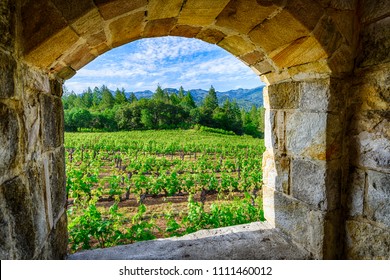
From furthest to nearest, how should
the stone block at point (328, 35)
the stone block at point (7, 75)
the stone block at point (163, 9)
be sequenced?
the stone block at point (328, 35) → the stone block at point (163, 9) → the stone block at point (7, 75)

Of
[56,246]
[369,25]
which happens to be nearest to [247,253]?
[56,246]

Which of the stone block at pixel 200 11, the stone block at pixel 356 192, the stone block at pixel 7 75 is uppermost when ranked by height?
the stone block at pixel 200 11

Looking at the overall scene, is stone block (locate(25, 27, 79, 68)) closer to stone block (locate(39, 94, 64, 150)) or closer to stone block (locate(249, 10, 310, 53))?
stone block (locate(39, 94, 64, 150))

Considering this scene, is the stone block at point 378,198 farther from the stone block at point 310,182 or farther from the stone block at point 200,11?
the stone block at point 200,11

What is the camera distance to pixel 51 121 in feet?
5.09

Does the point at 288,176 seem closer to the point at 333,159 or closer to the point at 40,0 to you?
the point at 333,159

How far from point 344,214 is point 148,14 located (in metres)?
1.69

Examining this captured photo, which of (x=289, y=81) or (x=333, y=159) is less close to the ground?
(x=289, y=81)

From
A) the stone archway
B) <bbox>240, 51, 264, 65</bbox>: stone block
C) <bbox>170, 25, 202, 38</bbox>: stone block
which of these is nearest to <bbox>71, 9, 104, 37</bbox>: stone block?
the stone archway

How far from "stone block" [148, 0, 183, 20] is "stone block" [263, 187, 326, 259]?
4.75 ft

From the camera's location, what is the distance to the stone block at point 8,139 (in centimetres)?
96

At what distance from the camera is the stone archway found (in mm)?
1099

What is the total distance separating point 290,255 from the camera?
1.83m

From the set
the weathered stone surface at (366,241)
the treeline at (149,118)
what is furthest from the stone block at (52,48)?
the treeline at (149,118)
